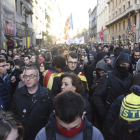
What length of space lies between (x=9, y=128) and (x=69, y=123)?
0.51 m

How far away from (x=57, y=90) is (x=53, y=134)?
196cm

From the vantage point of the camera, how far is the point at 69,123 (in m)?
1.90

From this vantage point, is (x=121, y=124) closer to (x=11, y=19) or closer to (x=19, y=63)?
(x=19, y=63)

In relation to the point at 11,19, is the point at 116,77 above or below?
below

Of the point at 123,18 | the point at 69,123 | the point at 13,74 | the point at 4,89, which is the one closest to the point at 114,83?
the point at 69,123

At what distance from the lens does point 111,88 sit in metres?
3.63

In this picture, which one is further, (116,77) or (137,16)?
(137,16)

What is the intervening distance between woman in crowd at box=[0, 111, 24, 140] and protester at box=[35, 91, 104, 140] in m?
0.34

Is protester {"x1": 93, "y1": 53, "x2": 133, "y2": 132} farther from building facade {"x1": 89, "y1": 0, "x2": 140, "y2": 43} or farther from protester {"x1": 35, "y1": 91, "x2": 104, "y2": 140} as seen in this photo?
building facade {"x1": 89, "y1": 0, "x2": 140, "y2": 43}

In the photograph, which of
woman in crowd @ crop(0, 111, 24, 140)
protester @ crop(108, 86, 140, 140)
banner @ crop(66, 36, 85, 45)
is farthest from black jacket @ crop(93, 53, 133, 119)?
banner @ crop(66, 36, 85, 45)

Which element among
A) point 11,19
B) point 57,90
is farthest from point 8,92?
point 11,19

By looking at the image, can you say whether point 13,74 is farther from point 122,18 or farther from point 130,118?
point 122,18

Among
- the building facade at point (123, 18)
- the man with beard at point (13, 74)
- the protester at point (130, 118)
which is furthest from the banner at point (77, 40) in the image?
the protester at point (130, 118)

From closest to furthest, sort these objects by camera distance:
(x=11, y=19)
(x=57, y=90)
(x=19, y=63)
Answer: (x=57, y=90) < (x=19, y=63) < (x=11, y=19)
